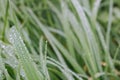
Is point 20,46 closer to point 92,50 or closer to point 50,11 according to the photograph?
point 92,50

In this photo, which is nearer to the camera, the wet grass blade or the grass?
the wet grass blade

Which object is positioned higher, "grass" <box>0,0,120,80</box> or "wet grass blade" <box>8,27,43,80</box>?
"grass" <box>0,0,120,80</box>

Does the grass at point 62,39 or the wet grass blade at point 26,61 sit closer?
the wet grass blade at point 26,61

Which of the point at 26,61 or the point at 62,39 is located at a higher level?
the point at 62,39

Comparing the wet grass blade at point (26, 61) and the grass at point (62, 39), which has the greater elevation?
the grass at point (62, 39)

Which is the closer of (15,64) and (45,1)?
(15,64)

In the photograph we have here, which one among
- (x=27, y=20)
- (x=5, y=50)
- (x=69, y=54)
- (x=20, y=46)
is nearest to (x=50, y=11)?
(x=27, y=20)

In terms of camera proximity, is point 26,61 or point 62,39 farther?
point 62,39

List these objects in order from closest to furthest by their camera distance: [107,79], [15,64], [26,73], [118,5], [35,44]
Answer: [26,73], [15,64], [107,79], [35,44], [118,5]
